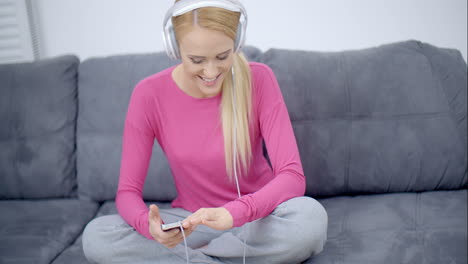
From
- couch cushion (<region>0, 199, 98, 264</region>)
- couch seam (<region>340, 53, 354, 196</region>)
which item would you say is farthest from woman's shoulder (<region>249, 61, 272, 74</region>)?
couch cushion (<region>0, 199, 98, 264</region>)

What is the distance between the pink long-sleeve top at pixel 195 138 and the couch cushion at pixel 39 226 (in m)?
0.31

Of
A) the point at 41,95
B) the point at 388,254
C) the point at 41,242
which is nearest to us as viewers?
the point at 388,254

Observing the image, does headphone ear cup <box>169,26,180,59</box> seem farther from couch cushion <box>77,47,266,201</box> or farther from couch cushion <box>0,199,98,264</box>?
couch cushion <box>0,199,98,264</box>

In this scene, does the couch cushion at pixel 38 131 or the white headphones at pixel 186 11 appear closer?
the white headphones at pixel 186 11

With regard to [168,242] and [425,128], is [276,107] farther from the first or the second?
[425,128]

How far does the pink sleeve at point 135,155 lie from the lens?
1129 millimetres

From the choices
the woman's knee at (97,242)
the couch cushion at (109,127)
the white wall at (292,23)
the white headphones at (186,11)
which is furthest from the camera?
the white wall at (292,23)

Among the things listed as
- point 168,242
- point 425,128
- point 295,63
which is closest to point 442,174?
point 425,128

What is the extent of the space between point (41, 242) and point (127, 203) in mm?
375

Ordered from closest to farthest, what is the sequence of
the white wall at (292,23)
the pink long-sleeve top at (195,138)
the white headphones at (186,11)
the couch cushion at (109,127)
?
the white headphones at (186,11), the pink long-sleeve top at (195,138), the couch cushion at (109,127), the white wall at (292,23)

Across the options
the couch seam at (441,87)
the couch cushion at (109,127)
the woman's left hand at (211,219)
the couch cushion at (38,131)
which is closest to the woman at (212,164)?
the woman's left hand at (211,219)

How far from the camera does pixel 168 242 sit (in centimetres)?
99

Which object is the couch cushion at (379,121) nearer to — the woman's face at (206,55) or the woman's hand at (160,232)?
the woman's face at (206,55)

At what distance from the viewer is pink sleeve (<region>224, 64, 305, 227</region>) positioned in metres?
1.01
